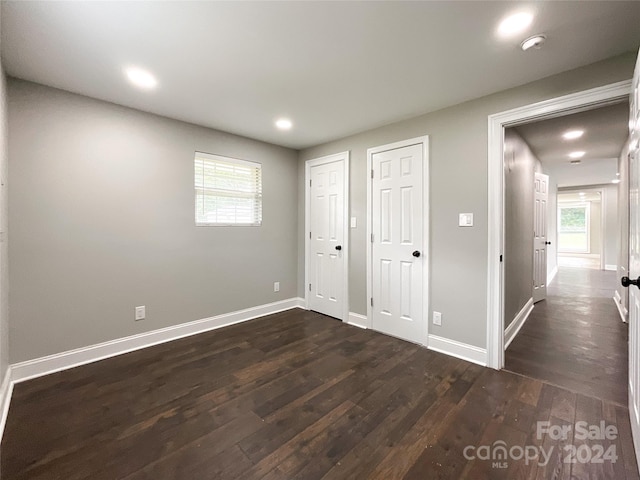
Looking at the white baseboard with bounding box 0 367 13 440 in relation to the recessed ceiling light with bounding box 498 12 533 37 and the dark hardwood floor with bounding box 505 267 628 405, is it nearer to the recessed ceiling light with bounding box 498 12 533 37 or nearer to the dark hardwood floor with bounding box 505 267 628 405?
the dark hardwood floor with bounding box 505 267 628 405

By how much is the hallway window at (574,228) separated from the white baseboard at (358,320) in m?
12.0

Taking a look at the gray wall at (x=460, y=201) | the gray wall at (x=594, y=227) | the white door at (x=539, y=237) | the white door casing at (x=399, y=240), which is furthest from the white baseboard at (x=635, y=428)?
the gray wall at (x=594, y=227)

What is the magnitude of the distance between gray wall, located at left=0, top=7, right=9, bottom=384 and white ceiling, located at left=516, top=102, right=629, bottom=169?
467 cm

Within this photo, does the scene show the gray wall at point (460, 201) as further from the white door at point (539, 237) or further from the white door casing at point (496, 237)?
the white door at point (539, 237)

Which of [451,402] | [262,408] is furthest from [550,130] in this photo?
[262,408]

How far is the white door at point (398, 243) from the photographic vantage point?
293 cm

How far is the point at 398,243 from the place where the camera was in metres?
3.10

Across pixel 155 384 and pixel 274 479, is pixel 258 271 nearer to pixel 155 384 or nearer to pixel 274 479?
pixel 155 384

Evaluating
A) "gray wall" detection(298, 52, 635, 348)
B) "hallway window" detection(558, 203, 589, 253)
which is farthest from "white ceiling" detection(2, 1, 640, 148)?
"hallway window" detection(558, 203, 589, 253)

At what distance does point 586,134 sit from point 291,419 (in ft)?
14.8

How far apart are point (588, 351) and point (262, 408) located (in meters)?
3.14

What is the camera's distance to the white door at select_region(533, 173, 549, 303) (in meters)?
4.38

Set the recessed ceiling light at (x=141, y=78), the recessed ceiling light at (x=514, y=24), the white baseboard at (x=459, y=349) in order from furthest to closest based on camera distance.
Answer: the white baseboard at (x=459, y=349) → the recessed ceiling light at (x=141, y=78) → the recessed ceiling light at (x=514, y=24)

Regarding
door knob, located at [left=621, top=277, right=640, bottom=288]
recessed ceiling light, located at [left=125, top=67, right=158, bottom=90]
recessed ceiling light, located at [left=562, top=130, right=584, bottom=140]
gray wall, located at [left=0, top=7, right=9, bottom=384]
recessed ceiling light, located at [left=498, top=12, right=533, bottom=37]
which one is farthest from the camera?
recessed ceiling light, located at [left=562, top=130, right=584, bottom=140]
